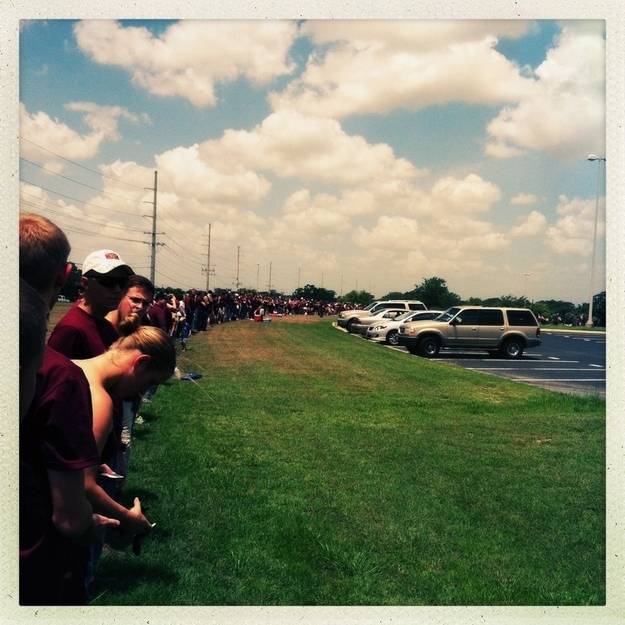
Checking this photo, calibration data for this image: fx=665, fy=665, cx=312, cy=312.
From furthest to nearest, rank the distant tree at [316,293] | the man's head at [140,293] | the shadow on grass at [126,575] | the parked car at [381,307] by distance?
the distant tree at [316,293]
the parked car at [381,307]
the man's head at [140,293]
the shadow on grass at [126,575]

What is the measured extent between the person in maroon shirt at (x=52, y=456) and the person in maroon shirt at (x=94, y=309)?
117cm

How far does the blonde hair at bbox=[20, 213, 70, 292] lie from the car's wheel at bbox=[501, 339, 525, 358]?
22008 mm

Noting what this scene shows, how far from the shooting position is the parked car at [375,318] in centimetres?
3067

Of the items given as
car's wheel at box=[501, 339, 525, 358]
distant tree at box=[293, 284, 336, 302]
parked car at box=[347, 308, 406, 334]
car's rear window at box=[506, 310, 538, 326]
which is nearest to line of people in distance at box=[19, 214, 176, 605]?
car's wheel at box=[501, 339, 525, 358]

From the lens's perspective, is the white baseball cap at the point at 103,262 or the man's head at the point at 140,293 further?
the man's head at the point at 140,293

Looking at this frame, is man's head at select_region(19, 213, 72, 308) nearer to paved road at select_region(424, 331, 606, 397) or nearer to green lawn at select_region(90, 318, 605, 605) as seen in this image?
green lawn at select_region(90, 318, 605, 605)

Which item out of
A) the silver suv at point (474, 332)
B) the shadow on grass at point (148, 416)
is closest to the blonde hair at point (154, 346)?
the shadow on grass at point (148, 416)

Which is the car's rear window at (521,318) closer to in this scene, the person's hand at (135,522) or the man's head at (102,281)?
the man's head at (102,281)

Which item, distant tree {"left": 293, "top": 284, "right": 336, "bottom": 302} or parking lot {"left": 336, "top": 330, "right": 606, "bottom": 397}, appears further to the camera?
distant tree {"left": 293, "top": 284, "right": 336, "bottom": 302}

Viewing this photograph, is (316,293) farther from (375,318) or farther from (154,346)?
(154,346)

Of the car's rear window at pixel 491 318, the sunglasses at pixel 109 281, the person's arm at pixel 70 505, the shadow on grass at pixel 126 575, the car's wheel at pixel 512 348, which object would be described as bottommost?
the shadow on grass at pixel 126 575

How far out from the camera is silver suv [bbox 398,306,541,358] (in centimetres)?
Result: 2228

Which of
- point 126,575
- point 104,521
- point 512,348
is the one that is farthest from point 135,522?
point 512,348

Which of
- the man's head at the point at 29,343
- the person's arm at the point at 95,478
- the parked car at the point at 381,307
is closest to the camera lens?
the man's head at the point at 29,343
